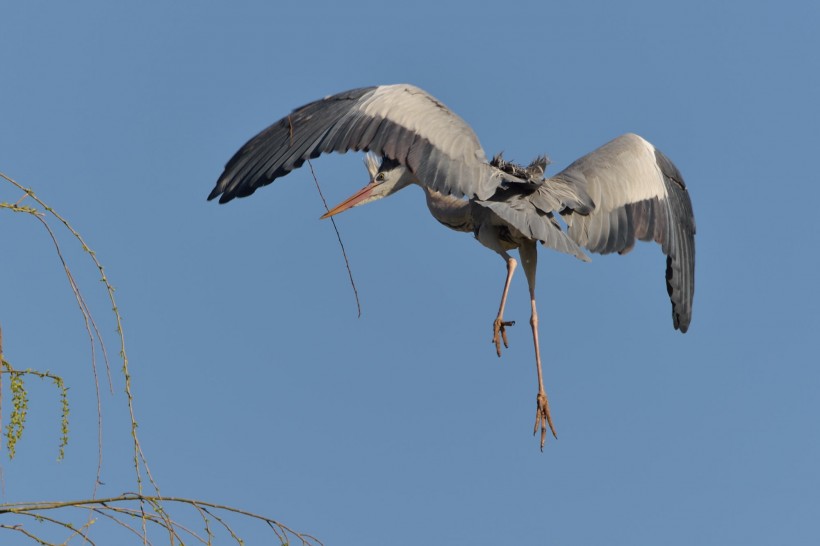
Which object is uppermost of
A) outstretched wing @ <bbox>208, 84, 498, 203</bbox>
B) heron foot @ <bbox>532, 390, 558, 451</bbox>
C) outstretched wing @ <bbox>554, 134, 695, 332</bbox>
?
outstretched wing @ <bbox>208, 84, 498, 203</bbox>

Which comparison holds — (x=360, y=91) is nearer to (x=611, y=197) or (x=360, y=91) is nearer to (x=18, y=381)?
(x=611, y=197)

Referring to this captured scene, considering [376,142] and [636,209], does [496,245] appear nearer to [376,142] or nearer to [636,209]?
[636,209]

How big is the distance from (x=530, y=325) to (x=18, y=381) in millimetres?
5049

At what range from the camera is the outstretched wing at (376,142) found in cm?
638

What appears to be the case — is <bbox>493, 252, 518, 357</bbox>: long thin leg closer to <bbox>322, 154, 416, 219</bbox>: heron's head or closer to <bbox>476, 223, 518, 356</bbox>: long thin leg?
<bbox>476, 223, 518, 356</bbox>: long thin leg

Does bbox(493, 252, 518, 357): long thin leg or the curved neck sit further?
the curved neck

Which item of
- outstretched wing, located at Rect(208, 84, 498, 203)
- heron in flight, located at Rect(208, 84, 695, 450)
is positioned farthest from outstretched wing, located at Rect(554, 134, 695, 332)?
outstretched wing, located at Rect(208, 84, 498, 203)

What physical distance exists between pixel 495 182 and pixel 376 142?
31.3 inches

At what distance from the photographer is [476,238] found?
25.7ft

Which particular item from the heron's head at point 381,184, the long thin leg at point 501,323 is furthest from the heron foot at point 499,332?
the heron's head at point 381,184

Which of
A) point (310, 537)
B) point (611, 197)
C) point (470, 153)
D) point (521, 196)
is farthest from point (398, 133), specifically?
point (310, 537)

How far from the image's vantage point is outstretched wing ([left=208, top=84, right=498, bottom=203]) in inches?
251

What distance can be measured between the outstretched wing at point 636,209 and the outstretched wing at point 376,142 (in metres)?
0.93

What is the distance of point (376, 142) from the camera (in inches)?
258
